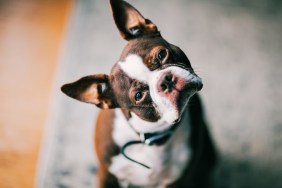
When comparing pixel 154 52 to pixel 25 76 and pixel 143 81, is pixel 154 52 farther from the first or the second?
pixel 25 76

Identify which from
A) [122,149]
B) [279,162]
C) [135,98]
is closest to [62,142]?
[122,149]

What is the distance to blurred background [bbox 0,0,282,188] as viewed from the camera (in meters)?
2.07

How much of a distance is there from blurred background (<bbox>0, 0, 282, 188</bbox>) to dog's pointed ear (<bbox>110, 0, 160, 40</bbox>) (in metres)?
0.69

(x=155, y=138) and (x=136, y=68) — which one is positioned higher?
(x=136, y=68)

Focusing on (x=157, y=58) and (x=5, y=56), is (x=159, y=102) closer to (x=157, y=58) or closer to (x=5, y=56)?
(x=157, y=58)

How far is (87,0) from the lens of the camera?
250 cm

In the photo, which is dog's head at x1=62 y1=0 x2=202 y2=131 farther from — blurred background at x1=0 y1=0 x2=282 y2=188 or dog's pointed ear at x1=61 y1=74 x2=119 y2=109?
blurred background at x1=0 y1=0 x2=282 y2=188

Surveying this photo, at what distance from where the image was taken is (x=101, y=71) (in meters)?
2.30

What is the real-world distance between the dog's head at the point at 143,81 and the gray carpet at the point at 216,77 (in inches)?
25.4

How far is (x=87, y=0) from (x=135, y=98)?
123 cm

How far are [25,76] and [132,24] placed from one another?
1.01 metres

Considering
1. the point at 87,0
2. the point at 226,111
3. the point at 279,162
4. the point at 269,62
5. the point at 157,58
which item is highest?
the point at 87,0

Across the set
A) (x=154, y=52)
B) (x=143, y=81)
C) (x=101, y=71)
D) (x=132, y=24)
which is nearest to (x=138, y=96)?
(x=143, y=81)

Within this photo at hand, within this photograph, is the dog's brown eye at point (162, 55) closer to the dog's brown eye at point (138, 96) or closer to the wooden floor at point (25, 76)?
the dog's brown eye at point (138, 96)
